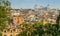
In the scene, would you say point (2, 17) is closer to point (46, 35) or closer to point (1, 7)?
point (1, 7)

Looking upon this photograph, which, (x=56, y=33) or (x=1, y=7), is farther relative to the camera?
(x=1, y=7)

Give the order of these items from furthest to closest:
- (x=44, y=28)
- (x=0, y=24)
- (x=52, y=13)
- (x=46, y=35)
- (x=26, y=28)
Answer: (x=52, y=13) → (x=26, y=28) → (x=0, y=24) → (x=44, y=28) → (x=46, y=35)

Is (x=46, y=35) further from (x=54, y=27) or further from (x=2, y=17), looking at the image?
(x=2, y=17)

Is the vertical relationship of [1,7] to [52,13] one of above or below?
above

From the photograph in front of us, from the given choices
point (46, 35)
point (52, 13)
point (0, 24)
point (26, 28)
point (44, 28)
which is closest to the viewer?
point (46, 35)

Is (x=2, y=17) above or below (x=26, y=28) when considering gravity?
above

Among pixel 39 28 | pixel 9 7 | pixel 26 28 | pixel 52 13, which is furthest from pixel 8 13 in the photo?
pixel 52 13

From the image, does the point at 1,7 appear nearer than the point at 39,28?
No

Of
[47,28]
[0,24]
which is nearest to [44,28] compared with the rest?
[47,28]

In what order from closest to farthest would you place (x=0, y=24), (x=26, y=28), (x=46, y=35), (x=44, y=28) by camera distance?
1. (x=46, y=35)
2. (x=44, y=28)
3. (x=0, y=24)
4. (x=26, y=28)
